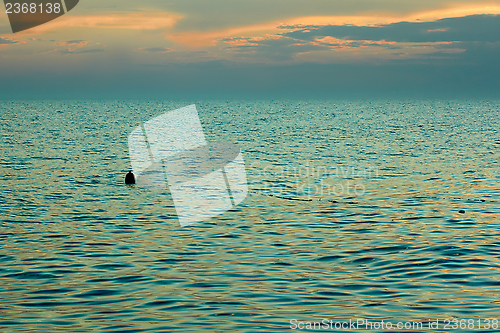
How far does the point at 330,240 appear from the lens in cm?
1908

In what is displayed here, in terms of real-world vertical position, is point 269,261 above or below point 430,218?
above

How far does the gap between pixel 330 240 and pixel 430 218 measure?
239 inches

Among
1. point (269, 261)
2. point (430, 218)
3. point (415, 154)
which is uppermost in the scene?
point (269, 261)

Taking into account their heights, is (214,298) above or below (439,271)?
above

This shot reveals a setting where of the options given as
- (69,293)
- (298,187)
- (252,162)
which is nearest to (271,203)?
(298,187)

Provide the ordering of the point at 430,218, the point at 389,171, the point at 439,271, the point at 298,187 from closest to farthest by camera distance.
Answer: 1. the point at 439,271
2. the point at 430,218
3. the point at 298,187
4. the point at 389,171

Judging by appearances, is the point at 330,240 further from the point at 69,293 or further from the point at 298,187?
the point at 298,187

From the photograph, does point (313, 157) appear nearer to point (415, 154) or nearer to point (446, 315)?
point (415, 154)

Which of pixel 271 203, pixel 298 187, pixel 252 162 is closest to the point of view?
pixel 271 203

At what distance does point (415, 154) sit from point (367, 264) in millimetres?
35063

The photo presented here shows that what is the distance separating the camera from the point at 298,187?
31.2m

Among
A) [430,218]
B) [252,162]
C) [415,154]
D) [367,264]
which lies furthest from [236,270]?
[415,154]

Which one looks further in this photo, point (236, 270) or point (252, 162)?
point (252, 162)

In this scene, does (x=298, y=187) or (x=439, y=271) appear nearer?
(x=439, y=271)
